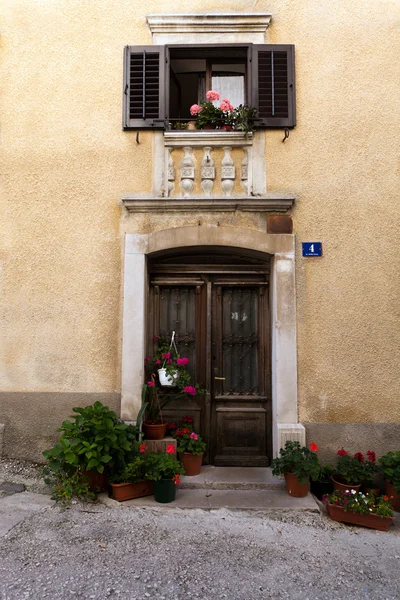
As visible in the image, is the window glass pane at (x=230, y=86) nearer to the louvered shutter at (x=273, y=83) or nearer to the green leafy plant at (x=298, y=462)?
the louvered shutter at (x=273, y=83)

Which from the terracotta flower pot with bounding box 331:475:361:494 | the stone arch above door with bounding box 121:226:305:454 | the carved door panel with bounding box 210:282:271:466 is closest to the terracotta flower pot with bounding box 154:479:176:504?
the stone arch above door with bounding box 121:226:305:454

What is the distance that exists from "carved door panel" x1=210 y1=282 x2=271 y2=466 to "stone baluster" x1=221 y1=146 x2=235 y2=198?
3.64 feet

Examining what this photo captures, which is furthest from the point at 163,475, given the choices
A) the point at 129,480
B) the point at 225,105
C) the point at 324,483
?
the point at 225,105

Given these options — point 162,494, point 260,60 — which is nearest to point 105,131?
point 260,60

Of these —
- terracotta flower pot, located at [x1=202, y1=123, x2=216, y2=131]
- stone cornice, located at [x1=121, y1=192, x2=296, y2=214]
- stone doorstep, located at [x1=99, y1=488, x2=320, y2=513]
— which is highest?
terracotta flower pot, located at [x1=202, y1=123, x2=216, y2=131]

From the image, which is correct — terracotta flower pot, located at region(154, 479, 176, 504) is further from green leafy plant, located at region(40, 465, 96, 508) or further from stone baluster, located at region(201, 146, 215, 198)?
stone baluster, located at region(201, 146, 215, 198)

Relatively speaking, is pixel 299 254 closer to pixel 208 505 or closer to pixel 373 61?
pixel 373 61

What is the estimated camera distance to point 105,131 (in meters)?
5.04

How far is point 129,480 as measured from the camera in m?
4.13

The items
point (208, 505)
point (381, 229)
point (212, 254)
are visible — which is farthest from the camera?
point (212, 254)

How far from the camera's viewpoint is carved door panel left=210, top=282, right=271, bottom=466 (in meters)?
5.08

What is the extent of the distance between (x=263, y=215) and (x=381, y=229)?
132 centimetres

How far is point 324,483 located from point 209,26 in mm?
5290

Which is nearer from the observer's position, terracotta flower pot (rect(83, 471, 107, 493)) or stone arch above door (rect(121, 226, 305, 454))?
terracotta flower pot (rect(83, 471, 107, 493))
